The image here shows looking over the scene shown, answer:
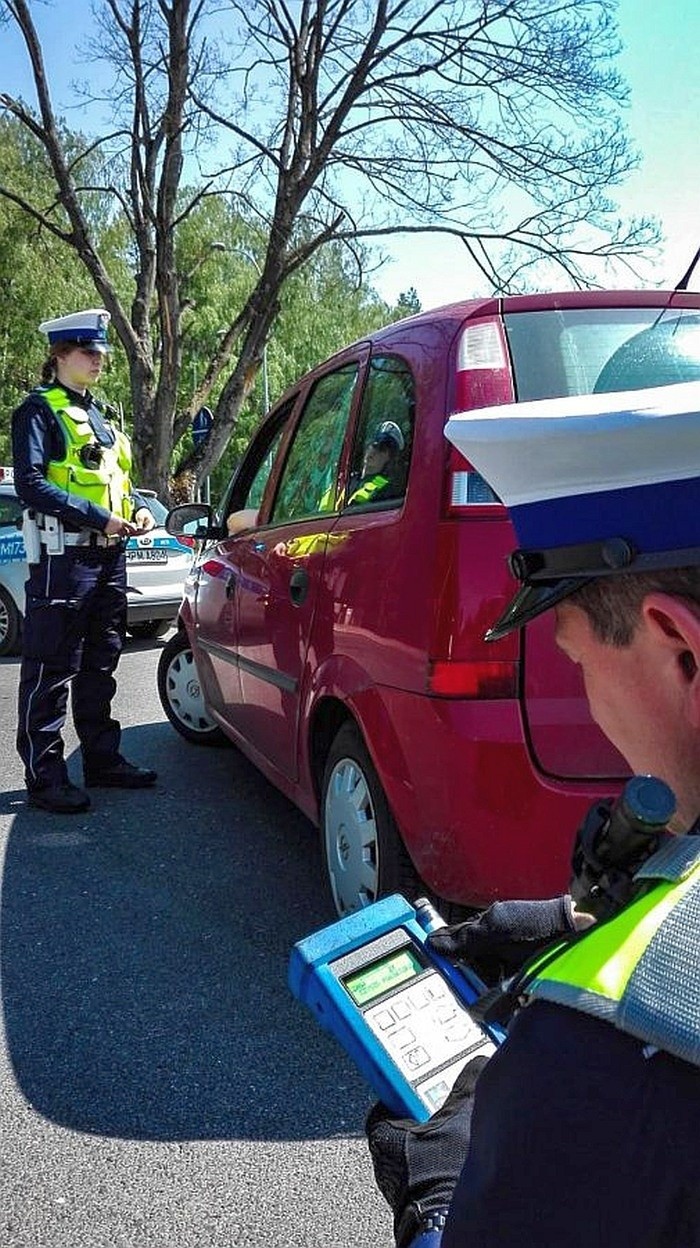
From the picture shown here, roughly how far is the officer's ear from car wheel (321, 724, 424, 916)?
213cm

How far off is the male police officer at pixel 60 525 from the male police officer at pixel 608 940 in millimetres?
3926

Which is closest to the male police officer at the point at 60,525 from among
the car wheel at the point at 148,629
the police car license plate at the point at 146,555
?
the police car license plate at the point at 146,555

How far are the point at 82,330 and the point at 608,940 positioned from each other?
4.48 m

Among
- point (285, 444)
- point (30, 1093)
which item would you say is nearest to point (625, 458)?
point (30, 1093)

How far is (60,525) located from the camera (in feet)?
15.6

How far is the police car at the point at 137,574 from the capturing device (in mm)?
9742

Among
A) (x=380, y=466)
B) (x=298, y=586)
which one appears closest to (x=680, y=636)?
(x=380, y=466)

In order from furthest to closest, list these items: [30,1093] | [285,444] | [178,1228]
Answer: [285,444] → [30,1093] → [178,1228]

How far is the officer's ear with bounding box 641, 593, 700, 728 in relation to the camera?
2.71 ft

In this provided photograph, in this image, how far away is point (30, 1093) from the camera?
2.65 m

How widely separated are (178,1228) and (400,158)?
632 inches

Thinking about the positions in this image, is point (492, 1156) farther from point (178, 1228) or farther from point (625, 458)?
point (178, 1228)

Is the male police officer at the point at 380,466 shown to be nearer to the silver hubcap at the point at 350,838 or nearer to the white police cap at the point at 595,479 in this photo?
the silver hubcap at the point at 350,838

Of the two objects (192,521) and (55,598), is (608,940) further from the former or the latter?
(192,521)
